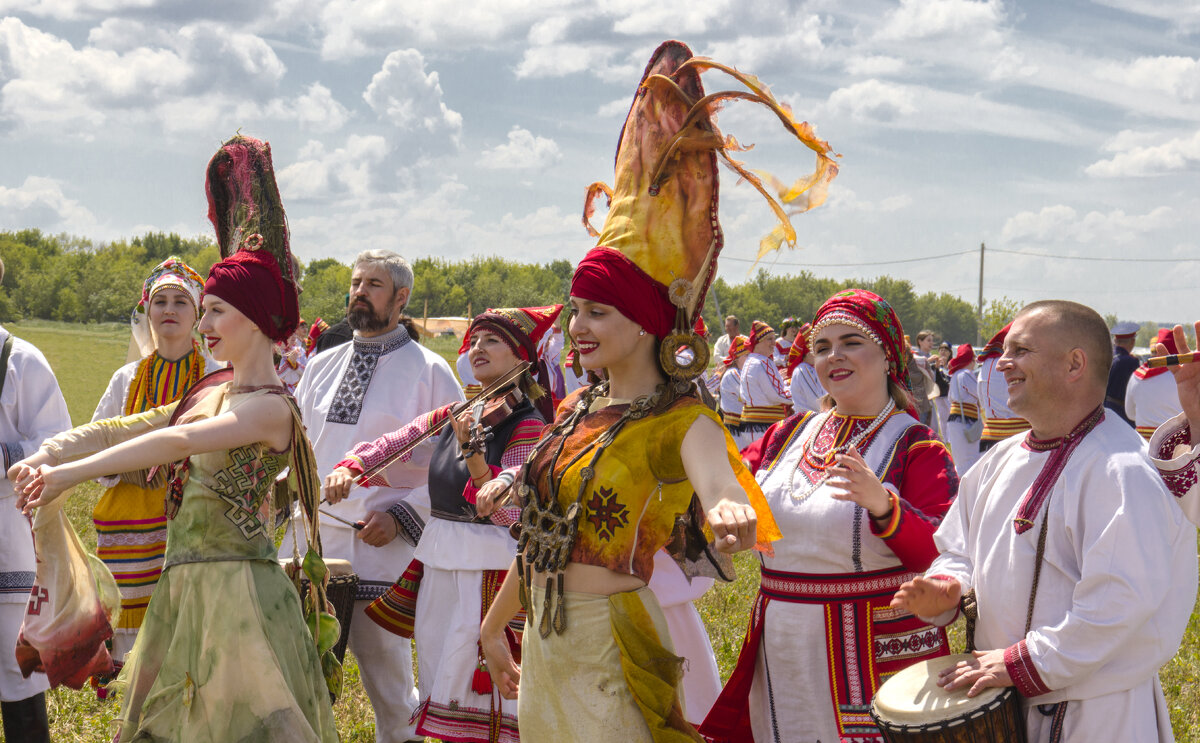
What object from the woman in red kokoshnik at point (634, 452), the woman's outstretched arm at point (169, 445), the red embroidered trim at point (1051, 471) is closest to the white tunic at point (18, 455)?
the woman's outstretched arm at point (169, 445)

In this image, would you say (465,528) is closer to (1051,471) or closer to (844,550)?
(844,550)

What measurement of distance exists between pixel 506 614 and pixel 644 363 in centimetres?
89

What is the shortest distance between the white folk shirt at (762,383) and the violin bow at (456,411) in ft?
29.2

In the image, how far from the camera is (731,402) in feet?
49.5

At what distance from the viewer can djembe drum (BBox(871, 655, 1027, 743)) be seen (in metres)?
2.84

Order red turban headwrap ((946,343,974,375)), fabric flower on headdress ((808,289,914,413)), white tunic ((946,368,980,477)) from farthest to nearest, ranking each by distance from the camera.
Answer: red turban headwrap ((946,343,974,375)), white tunic ((946,368,980,477)), fabric flower on headdress ((808,289,914,413))

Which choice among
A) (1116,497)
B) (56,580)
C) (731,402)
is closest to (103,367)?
(731,402)

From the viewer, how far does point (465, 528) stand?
4.82m

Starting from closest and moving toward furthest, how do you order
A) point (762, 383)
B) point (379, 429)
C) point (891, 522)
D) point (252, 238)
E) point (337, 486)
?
1. point (891, 522)
2. point (252, 238)
3. point (337, 486)
4. point (379, 429)
5. point (762, 383)

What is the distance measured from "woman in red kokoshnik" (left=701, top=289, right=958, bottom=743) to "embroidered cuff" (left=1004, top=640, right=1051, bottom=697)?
0.65 metres

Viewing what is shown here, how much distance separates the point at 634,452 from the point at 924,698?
105cm

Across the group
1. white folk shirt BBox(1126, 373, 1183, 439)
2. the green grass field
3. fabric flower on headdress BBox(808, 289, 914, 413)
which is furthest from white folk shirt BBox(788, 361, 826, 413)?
fabric flower on headdress BBox(808, 289, 914, 413)

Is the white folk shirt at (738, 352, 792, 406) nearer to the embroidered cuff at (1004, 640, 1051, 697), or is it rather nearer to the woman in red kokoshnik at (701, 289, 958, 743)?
the woman in red kokoshnik at (701, 289, 958, 743)

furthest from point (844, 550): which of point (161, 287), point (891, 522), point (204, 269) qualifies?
point (204, 269)
